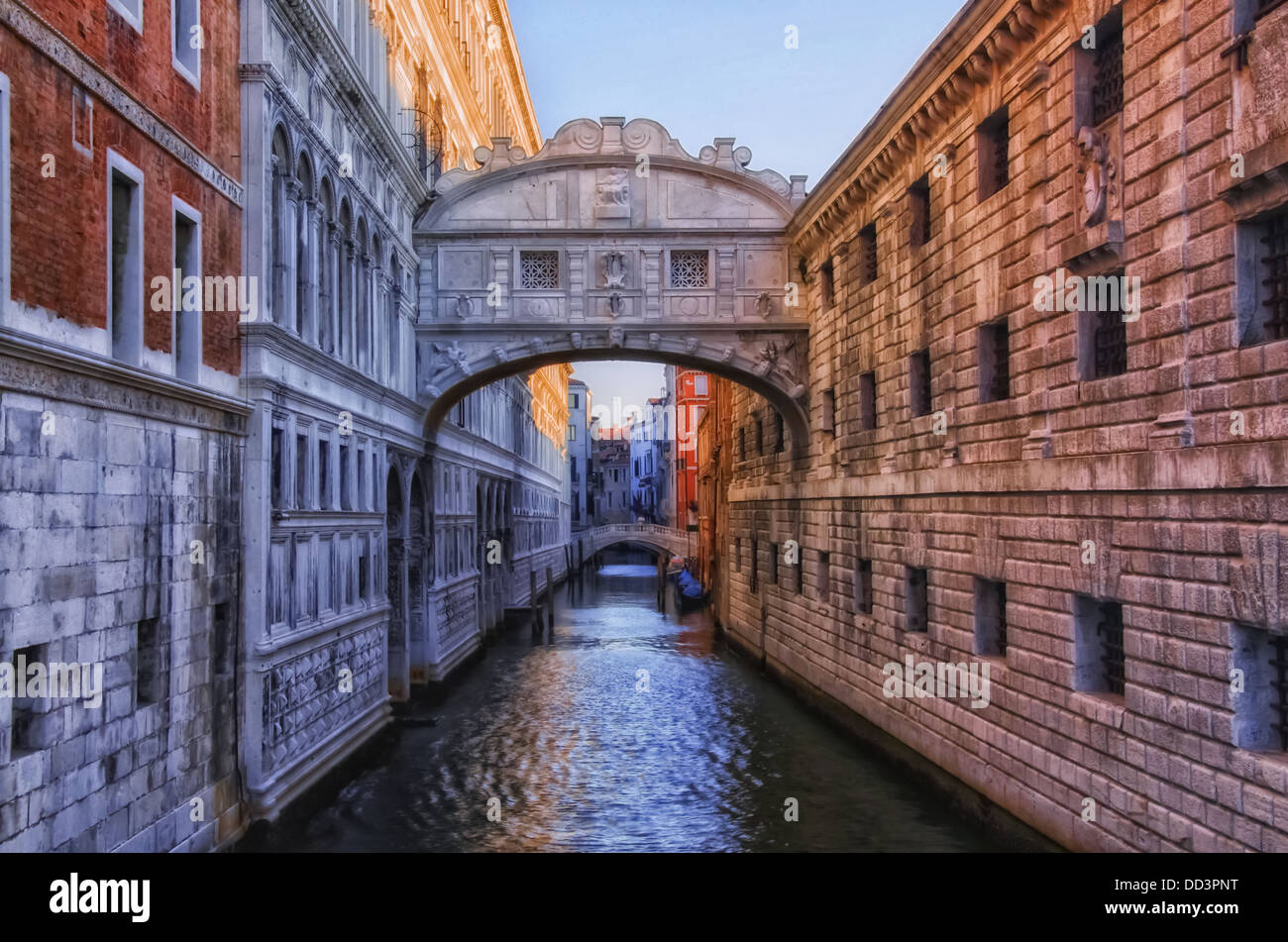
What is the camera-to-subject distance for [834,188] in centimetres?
1759

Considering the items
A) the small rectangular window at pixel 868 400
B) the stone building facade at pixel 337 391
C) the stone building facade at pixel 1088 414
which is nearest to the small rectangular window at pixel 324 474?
the stone building facade at pixel 337 391

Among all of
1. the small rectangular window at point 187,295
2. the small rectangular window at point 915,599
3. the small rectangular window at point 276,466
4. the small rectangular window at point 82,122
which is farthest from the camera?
the small rectangular window at point 915,599

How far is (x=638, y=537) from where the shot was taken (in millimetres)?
61688

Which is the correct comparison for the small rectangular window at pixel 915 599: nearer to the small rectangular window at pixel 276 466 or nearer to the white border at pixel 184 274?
the small rectangular window at pixel 276 466

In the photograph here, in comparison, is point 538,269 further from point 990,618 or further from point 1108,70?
point 1108,70

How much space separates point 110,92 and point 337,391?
636cm

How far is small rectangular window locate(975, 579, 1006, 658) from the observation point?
39.7 feet

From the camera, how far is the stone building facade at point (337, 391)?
11492mm

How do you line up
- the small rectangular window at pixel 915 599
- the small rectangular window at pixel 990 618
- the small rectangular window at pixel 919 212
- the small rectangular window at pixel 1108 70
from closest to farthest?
the small rectangular window at pixel 1108 70
the small rectangular window at pixel 990 618
the small rectangular window at pixel 915 599
the small rectangular window at pixel 919 212

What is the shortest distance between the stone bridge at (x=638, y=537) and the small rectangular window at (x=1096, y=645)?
45.7 m

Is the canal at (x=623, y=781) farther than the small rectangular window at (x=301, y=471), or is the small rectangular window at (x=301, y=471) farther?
the small rectangular window at (x=301, y=471)

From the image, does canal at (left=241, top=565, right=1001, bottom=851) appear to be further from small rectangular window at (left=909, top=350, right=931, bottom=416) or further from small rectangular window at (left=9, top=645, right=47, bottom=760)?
small rectangular window at (left=909, top=350, right=931, bottom=416)

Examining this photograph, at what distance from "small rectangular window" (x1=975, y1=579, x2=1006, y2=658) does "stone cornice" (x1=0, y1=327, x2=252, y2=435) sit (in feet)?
24.8

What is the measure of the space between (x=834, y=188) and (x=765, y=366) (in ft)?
11.7
